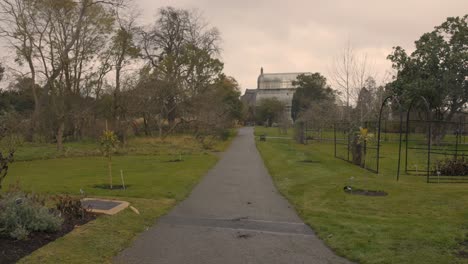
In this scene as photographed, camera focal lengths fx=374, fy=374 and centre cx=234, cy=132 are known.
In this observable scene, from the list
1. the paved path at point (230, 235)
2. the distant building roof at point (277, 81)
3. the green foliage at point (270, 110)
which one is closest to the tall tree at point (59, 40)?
the paved path at point (230, 235)

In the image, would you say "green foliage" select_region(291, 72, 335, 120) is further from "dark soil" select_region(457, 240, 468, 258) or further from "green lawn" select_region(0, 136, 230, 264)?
"dark soil" select_region(457, 240, 468, 258)

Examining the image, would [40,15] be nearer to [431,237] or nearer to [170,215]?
[170,215]

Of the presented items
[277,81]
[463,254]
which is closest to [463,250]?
[463,254]

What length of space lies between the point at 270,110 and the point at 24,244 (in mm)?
77671

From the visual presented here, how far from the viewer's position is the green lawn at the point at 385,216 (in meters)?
5.73

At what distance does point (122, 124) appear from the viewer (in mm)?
31031

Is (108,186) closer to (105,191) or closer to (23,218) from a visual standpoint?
(105,191)

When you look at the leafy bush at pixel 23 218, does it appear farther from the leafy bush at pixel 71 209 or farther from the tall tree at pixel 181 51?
the tall tree at pixel 181 51

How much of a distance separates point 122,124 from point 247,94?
102718mm

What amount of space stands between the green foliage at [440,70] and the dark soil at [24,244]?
33.2 m

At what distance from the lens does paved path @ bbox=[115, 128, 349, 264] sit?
5.52 metres

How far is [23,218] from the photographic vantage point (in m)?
5.99

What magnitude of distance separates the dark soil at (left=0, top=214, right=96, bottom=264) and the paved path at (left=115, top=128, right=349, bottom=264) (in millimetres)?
1238

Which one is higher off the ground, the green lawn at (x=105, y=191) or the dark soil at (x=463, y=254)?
the dark soil at (x=463, y=254)
